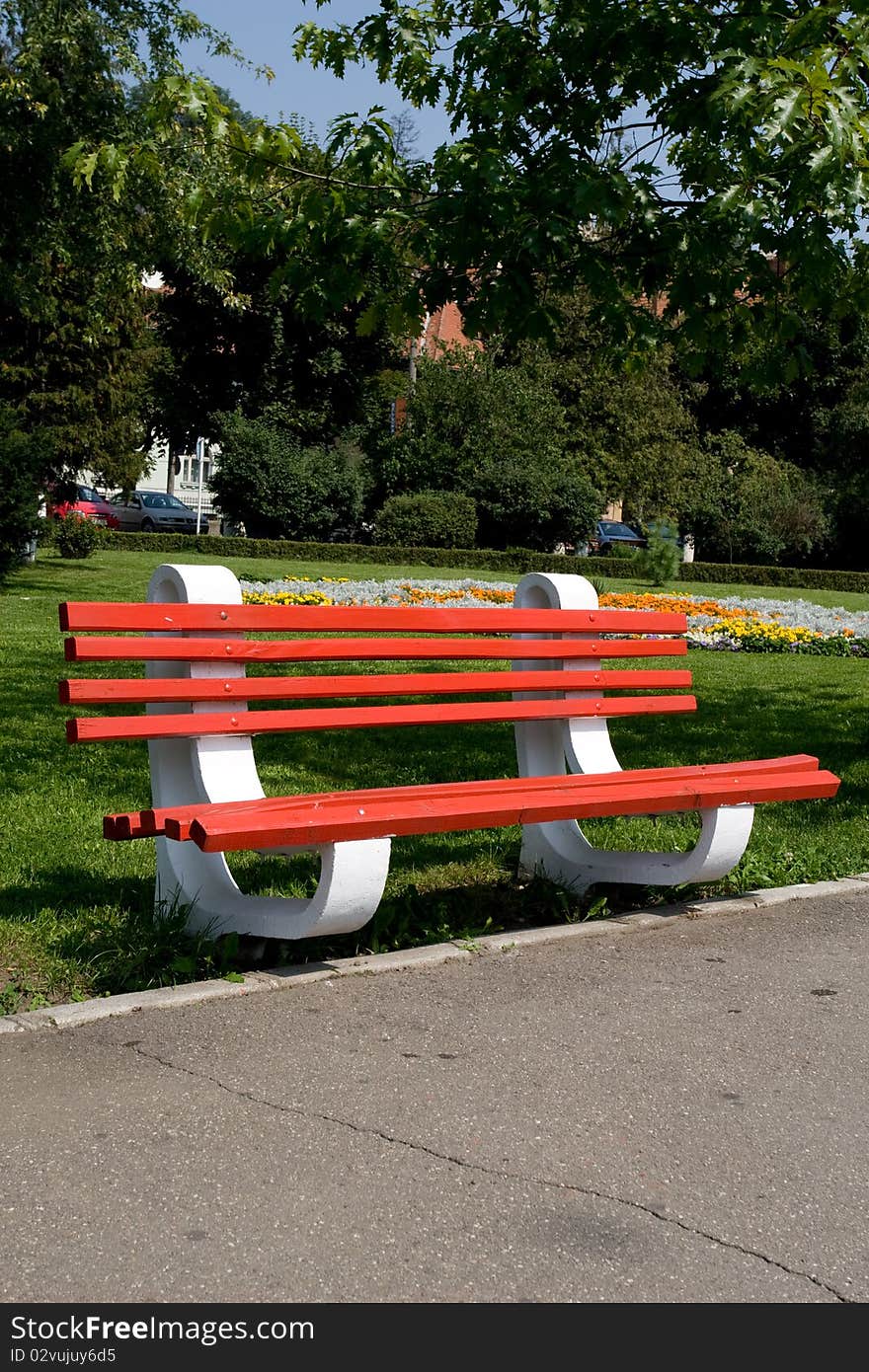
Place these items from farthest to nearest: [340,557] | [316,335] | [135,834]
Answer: [316,335] → [340,557] → [135,834]

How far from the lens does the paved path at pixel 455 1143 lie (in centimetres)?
277

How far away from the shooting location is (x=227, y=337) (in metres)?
47.1

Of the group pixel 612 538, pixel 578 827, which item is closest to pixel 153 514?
pixel 612 538

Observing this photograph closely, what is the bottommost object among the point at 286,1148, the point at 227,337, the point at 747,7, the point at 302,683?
the point at 286,1148

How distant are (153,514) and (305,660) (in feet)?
147

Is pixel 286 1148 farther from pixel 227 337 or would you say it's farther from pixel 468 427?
pixel 227 337

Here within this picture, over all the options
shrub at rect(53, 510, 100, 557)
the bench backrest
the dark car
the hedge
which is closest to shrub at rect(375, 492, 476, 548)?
the hedge

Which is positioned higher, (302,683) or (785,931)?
(302,683)

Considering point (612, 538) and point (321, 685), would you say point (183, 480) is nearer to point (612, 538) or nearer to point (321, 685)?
point (612, 538)

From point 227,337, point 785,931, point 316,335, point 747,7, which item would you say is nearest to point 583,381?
point 316,335

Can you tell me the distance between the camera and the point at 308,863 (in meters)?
5.97

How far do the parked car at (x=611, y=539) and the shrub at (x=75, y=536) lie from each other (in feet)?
54.2

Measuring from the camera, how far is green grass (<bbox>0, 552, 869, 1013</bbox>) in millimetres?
4586

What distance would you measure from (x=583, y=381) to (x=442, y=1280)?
41825 millimetres
